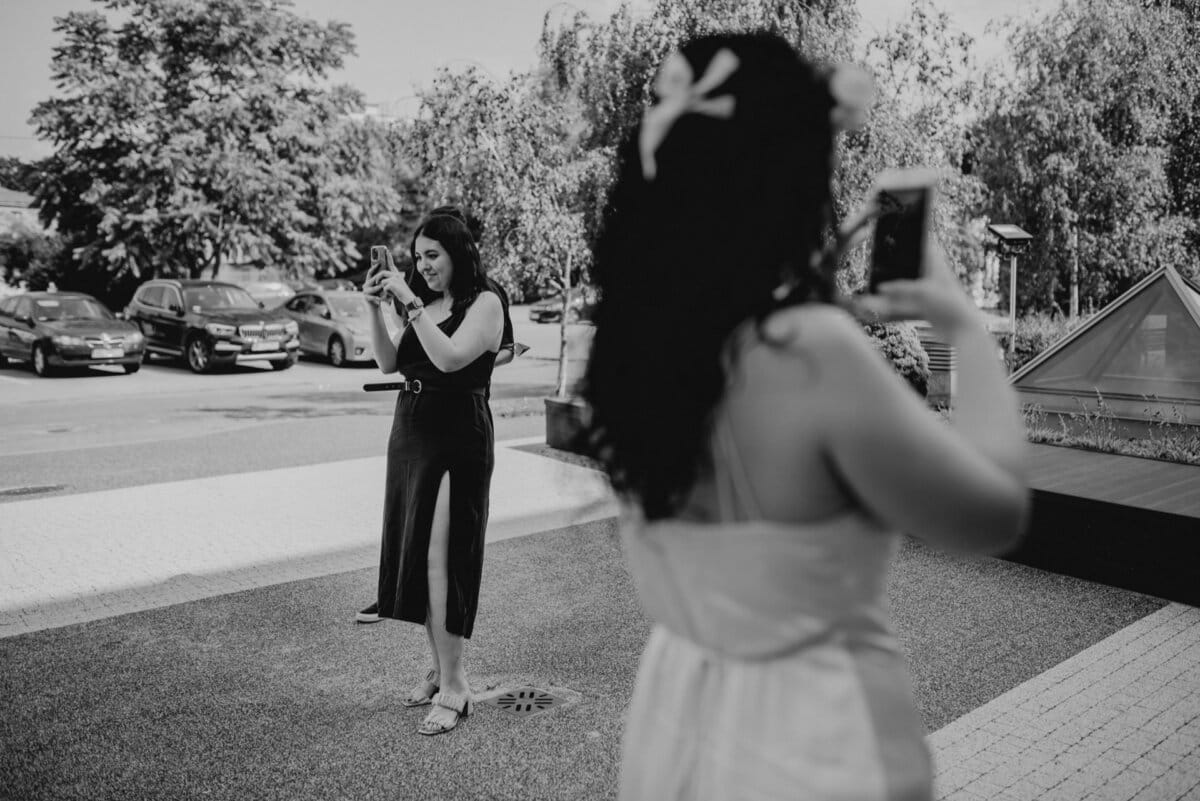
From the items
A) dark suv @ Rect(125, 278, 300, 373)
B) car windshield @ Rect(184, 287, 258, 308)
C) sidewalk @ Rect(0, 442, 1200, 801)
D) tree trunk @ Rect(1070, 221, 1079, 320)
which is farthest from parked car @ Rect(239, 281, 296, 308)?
sidewalk @ Rect(0, 442, 1200, 801)

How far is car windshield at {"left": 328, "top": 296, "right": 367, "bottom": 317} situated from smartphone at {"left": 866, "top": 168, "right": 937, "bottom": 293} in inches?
854

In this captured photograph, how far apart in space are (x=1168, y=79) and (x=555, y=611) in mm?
16965

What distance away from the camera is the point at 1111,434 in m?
8.74

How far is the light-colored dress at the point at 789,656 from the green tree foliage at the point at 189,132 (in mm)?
29371

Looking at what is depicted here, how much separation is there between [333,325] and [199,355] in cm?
290

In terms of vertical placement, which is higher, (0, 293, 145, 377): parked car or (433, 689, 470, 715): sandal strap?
(0, 293, 145, 377): parked car

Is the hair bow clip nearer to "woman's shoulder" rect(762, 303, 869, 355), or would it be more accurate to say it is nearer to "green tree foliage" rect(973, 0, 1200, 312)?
"woman's shoulder" rect(762, 303, 869, 355)

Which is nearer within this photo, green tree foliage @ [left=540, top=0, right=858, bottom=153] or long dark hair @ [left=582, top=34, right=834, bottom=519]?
long dark hair @ [left=582, top=34, right=834, bottom=519]

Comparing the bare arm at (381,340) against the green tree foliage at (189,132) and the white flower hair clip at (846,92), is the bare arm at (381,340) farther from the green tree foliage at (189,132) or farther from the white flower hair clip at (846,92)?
the green tree foliage at (189,132)

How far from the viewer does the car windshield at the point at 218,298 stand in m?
21.7

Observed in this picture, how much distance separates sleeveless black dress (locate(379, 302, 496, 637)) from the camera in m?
4.01

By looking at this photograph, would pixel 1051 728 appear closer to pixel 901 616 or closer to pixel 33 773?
pixel 901 616

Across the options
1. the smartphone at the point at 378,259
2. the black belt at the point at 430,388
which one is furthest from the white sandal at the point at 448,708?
the smartphone at the point at 378,259

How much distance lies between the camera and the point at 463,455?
403cm
